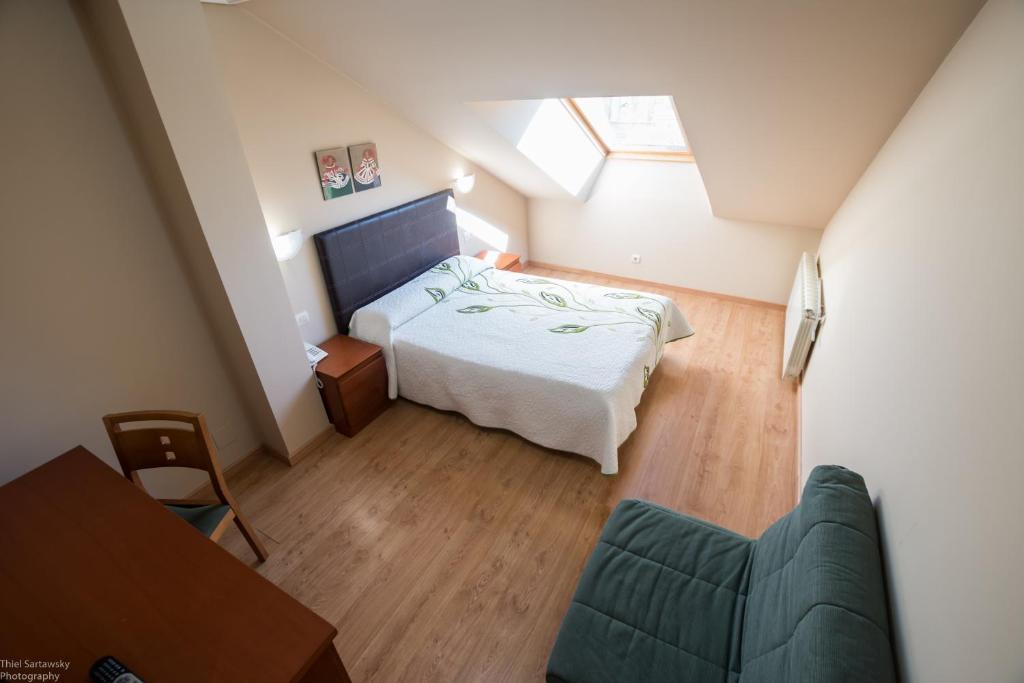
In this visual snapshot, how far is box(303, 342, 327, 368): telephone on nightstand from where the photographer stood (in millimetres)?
2601

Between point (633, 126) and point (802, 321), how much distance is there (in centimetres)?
237

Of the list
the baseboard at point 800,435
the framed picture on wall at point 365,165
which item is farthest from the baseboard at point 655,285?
the framed picture on wall at point 365,165

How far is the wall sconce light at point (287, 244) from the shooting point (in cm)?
241

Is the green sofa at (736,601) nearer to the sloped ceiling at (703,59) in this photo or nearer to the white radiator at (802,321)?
the sloped ceiling at (703,59)

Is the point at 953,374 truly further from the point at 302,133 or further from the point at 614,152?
the point at 614,152

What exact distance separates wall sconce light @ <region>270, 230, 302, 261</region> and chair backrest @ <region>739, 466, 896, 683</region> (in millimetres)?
2572

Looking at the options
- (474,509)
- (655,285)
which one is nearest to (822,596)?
(474,509)

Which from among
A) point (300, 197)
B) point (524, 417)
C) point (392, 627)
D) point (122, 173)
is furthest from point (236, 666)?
point (300, 197)

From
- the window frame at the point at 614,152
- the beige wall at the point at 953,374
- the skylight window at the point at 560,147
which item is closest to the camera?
the beige wall at the point at 953,374

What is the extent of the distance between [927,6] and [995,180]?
0.84 meters

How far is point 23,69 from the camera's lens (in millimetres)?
1560

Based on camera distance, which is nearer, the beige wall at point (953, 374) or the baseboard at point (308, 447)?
the beige wall at point (953, 374)

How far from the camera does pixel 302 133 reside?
2.55 metres

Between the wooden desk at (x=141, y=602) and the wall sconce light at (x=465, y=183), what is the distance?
3080mm
